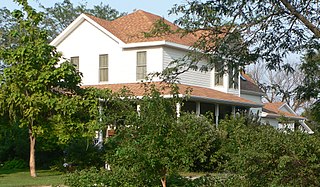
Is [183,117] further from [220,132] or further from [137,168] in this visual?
[220,132]

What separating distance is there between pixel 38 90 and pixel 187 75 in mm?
10101

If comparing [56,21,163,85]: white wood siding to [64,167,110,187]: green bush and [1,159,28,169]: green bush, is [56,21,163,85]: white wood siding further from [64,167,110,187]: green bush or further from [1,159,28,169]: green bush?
[64,167,110,187]: green bush

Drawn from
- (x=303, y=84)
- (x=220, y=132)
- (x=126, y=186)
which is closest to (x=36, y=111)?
(x=220, y=132)

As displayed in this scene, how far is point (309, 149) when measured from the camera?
9.95 metres

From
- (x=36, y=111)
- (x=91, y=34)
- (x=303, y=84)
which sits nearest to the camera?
(x=303, y=84)

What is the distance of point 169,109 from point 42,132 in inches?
337

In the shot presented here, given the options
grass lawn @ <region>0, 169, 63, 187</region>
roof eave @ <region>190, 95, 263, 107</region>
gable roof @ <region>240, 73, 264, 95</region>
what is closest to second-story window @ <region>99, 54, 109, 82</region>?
roof eave @ <region>190, 95, 263, 107</region>

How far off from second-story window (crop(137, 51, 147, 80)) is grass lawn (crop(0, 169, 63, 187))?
6.93m

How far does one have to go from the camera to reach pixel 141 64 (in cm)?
2608

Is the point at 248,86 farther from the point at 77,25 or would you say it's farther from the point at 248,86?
the point at 77,25

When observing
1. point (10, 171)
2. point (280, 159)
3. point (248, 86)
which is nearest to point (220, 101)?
point (248, 86)

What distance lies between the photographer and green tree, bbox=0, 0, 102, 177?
18.3 m

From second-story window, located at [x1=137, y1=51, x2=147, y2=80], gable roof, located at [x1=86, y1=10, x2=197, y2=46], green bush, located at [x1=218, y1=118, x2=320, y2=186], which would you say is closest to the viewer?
green bush, located at [x1=218, y1=118, x2=320, y2=186]

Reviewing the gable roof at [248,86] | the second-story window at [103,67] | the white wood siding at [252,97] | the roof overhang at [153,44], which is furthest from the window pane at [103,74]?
the white wood siding at [252,97]
